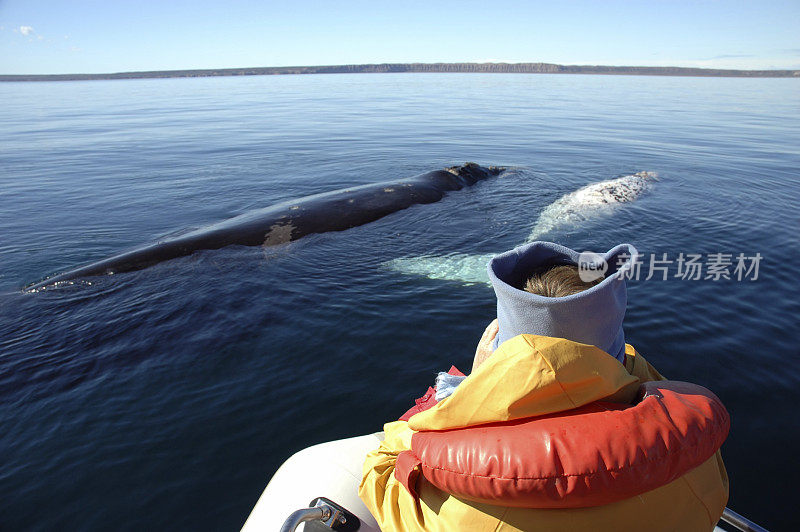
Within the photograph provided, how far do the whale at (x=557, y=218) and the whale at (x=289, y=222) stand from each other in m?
2.52

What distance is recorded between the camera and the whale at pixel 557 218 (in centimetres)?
881

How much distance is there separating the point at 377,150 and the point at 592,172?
376 inches

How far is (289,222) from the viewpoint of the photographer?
35.2 ft

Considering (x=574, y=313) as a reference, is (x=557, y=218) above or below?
below

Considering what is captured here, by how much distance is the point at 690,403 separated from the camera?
206cm

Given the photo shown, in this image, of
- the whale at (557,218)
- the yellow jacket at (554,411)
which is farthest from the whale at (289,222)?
the yellow jacket at (554,411)

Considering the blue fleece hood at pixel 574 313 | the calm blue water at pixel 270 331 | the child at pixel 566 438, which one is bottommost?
the calm blue water at pixel 270 331

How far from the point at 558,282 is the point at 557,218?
1024 cm

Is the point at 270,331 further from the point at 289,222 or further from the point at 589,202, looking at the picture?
the point at 589,202

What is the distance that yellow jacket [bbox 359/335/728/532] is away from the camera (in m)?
1.91

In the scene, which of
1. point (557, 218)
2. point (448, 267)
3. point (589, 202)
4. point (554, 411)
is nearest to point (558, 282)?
point (554, 411)

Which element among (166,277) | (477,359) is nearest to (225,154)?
(166,277)

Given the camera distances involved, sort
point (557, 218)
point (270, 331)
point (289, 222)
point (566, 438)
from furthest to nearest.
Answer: point (557, 218) → point (289, 222) → point (270, 331) → point (566, 438)

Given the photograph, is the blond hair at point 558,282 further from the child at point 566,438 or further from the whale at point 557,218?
the whale at point 557,218
